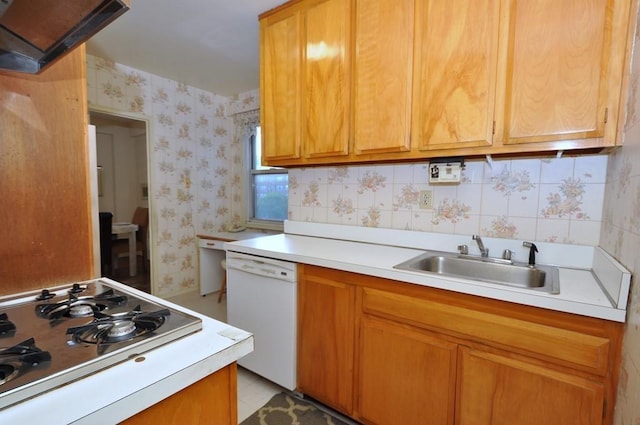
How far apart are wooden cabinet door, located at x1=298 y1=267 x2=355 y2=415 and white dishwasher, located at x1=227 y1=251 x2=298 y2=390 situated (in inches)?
2.4

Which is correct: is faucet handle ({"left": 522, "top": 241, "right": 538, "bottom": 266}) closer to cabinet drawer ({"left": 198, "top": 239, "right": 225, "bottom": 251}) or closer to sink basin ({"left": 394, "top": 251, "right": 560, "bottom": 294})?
sink basin ({"left": 394, "top": 251, "right": 560, "bottom": 294})

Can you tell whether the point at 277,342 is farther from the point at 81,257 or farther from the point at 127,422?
the point at 127,422

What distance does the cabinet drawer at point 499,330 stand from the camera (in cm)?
100

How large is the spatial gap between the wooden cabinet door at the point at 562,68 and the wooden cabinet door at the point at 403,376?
97 centimetres

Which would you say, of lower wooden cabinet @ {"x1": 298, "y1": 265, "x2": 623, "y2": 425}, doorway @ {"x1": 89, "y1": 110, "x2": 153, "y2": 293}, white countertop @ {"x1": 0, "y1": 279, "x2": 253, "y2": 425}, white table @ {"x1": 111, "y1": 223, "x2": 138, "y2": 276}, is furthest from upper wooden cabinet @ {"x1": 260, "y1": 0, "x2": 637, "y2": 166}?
doorway @ {"x1": 89, "y1": 110, "x2": 153, "y2": 293}

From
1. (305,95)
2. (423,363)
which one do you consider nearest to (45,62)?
(305,95)

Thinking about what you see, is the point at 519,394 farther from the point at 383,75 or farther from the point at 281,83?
the point at 281,83

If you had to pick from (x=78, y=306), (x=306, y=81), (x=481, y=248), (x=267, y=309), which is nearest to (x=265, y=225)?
(x=267, y=309)

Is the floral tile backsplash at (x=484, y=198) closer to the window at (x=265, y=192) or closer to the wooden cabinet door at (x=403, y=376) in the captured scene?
the wooden cabinet door at (x=403, y=376)

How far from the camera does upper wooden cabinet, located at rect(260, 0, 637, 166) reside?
3.79 ft

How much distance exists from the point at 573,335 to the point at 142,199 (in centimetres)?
587

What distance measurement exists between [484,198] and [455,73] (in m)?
0.67

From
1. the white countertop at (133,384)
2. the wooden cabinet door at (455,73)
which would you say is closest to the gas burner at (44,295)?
the white countertop at (133,384)

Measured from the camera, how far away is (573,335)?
102 cm
